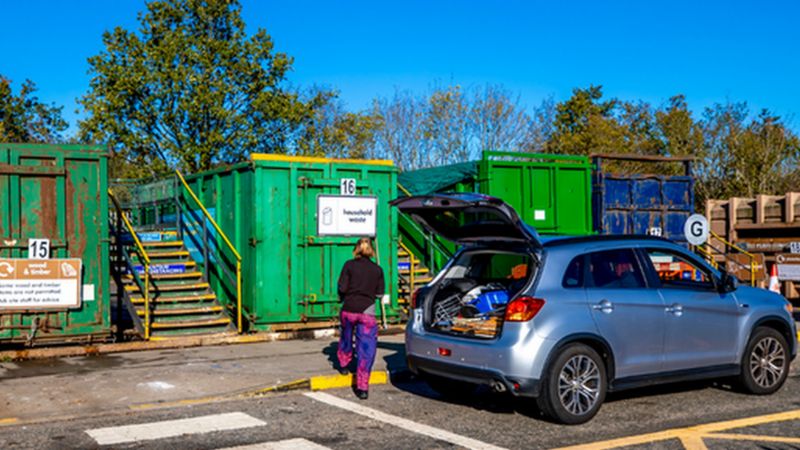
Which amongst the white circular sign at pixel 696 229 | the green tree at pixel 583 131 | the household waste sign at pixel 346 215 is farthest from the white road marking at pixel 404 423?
the green tree at pixel 583 131

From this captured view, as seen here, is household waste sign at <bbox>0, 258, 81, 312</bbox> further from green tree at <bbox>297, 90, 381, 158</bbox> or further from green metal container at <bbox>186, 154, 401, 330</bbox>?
green tree at <bbox>297, 90, 381, 158</bbox>

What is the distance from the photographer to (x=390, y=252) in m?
14.1

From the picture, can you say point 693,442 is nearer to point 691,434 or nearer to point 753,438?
point 691,434

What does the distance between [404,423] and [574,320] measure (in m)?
1.78

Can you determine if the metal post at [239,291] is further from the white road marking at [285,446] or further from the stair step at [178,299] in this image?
the white road marking at [285,446]

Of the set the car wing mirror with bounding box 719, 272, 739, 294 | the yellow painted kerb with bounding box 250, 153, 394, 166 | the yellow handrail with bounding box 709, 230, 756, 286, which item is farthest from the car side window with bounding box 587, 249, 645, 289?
the yellow handrail with bounding box 709, 230, 756, 286

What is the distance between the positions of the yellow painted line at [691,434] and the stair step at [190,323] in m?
7.63

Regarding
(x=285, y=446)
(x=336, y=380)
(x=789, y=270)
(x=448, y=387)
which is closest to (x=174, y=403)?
(x=336, y=380)

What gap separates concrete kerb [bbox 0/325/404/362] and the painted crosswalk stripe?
419 centimetres

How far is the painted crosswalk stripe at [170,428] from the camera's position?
22.9ft

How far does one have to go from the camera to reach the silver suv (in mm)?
7250

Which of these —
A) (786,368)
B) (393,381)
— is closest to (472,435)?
(393,381)

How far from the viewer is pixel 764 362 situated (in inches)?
344

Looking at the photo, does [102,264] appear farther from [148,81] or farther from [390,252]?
[148,81]
